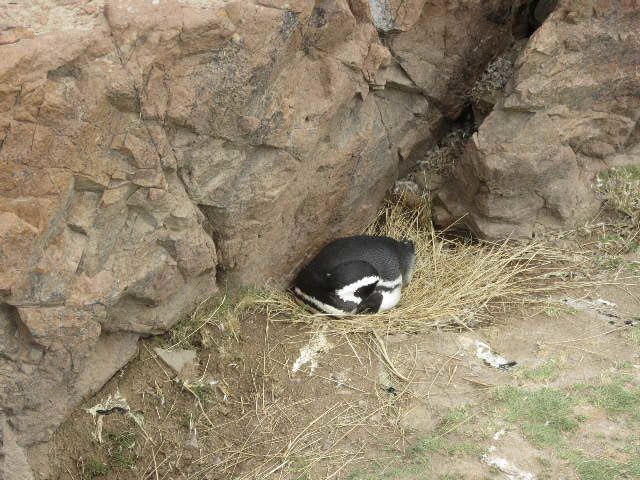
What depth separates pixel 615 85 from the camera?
212 inches

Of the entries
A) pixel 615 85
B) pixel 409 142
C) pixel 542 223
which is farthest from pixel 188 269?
pixel 615 85

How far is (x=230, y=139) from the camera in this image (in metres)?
4.17

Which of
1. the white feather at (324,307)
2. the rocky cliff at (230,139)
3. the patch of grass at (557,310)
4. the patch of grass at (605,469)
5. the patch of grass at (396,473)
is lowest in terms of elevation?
the patch of grass at (396,473)

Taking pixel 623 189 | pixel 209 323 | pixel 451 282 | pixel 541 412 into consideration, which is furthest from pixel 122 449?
pixel 623 189

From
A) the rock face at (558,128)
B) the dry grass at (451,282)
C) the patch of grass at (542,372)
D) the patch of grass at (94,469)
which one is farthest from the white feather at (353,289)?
the patch of grass at (94,469)

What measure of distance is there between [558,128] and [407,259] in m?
1.35

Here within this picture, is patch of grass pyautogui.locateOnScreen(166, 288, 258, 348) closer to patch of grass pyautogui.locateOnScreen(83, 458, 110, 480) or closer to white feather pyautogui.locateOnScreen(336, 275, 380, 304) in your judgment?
white feather pyautogui.locateOnScreen(336, 275, 380, 304)

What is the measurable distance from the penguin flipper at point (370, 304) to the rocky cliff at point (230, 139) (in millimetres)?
527

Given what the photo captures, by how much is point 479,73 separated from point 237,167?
2.44 m

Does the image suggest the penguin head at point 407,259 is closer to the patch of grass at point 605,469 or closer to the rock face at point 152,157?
the rock face at point 152,157

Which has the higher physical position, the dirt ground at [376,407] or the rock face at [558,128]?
the rock face at [558,128]

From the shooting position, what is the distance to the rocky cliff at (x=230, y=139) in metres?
3.41

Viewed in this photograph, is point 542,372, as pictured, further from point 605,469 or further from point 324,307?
point 324,307

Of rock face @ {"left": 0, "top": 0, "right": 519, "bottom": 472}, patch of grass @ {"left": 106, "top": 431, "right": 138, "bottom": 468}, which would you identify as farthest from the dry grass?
patch of grass @ {"left": 106, "top": 431, "right": 138, "bottom": 468}
